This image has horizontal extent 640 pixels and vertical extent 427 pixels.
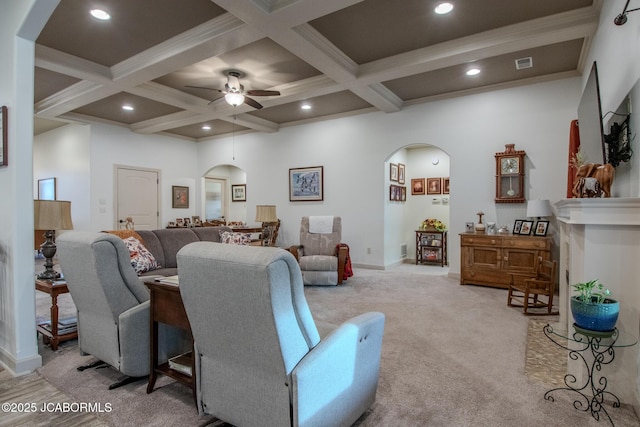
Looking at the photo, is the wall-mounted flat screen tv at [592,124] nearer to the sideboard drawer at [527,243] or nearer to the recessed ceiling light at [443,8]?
the recessed ceiling light at [443,8]

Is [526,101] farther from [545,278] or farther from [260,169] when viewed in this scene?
[260,169]

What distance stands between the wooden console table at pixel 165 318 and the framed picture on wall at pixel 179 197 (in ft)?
21.5


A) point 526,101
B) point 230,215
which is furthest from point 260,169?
point 526,101

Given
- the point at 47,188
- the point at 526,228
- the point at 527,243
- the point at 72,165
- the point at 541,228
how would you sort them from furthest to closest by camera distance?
the point at 47,188 → the point at 72,165 → the point at 526,228 → the point at 541,228 → the point at 527,243

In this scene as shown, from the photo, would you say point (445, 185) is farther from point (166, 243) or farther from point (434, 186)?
point (166, 243)

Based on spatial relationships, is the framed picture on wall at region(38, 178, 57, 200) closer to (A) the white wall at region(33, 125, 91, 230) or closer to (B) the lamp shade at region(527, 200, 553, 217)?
(A) the white wall at region(33, 125, 91, 230)

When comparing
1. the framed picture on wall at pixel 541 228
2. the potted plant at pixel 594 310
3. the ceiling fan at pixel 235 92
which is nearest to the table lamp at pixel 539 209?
the framed picture on wall at pixel 541 228

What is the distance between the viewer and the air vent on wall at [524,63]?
4.14 meters

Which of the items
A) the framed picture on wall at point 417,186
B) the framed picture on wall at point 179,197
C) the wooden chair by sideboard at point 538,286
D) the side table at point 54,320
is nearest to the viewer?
the side table at point 54,320

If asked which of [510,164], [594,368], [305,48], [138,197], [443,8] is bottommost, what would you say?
[594,368]

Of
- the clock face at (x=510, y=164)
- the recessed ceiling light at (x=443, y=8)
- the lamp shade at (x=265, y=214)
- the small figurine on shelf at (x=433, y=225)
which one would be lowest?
the small figurine on shelf at (x=433, y=225)

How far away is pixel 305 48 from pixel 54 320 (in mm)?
3313

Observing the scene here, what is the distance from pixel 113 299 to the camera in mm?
2127

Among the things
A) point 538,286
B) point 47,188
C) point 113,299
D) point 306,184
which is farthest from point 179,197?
point 538,286
